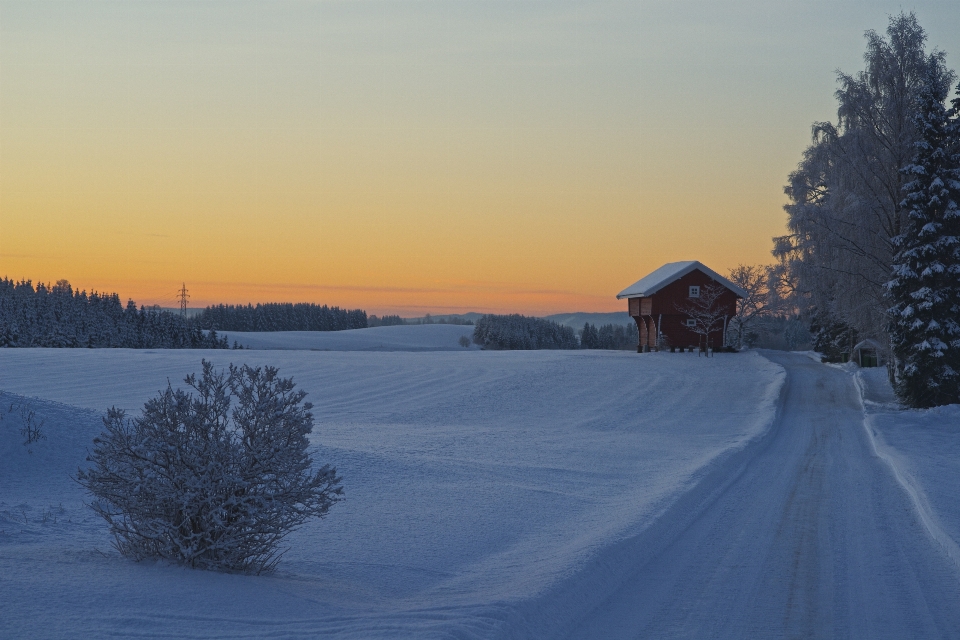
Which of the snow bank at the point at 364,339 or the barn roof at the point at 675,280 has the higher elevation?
the barn roof at the point at 675,280

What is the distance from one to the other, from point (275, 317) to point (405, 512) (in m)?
148

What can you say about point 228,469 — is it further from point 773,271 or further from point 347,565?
point 773,271

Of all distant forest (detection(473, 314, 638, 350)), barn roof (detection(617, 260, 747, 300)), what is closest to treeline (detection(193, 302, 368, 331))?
distant forest (detection(473, 314, 638, 350))

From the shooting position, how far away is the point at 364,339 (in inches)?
4065

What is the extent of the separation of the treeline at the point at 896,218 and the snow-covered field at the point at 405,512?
191 inches

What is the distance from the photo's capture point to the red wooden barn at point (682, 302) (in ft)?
156

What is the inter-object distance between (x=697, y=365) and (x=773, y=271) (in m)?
6.53

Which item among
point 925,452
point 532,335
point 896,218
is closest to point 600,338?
point 532,335

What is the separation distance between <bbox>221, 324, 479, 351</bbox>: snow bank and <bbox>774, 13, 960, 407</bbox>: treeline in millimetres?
57047

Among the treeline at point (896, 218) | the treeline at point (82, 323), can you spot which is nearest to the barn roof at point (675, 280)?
the treeline at point (896, 218)

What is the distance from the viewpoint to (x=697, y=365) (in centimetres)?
3984

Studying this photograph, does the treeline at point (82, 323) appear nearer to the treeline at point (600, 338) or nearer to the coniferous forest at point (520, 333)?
the coniferous forest at point (520, 333)

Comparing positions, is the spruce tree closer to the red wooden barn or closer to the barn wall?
the red wooden barn

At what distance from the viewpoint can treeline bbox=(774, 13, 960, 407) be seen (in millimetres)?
25500
